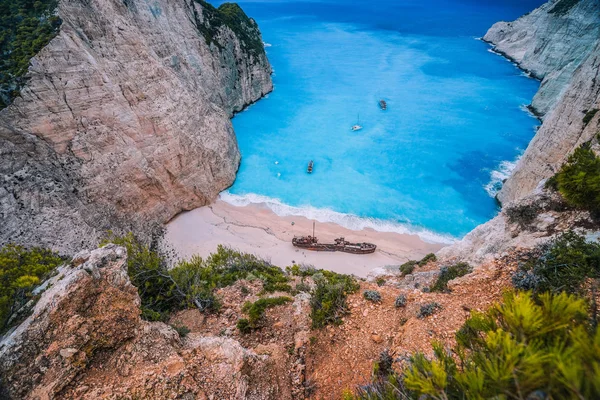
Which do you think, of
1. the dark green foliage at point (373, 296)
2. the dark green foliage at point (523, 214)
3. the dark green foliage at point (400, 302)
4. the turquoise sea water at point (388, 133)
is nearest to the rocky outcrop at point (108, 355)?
the dark green foliage at point (373, 296)

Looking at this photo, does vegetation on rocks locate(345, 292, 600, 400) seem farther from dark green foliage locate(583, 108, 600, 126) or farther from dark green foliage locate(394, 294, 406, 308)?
dark green foliage locate(583, 108, 600, 126)

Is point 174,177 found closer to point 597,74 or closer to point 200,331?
point 200,331

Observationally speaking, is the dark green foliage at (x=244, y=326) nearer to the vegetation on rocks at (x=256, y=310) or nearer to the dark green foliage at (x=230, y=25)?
the vegetation on rocks at (x=256, y=310)

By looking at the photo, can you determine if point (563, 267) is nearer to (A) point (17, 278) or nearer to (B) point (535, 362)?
(B) point (535, 362)

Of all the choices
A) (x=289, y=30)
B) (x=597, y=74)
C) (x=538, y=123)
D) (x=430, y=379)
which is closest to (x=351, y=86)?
(x=538, y=123)

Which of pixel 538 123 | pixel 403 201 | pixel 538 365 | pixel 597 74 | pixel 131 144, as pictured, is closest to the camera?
pixel 538 365

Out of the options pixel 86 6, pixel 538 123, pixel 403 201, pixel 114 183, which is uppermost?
pixel 86 6
